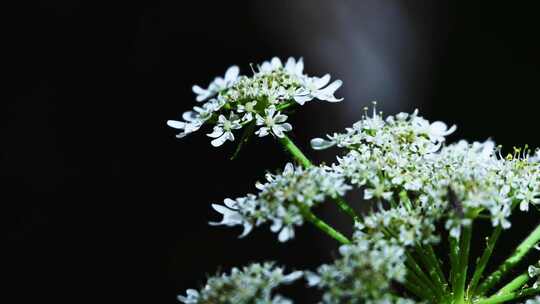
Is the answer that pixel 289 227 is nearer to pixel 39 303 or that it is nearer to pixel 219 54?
pixel 39 303

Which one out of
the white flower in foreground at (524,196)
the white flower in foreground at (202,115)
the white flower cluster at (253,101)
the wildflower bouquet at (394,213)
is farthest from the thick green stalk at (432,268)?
the white flower in foreground at (202,115)

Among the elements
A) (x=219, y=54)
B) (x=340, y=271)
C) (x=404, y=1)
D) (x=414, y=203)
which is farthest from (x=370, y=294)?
(x=404, y=1)

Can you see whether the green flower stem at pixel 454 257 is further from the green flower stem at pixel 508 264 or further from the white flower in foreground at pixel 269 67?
→ the white flower in foreground at pixel 269 67

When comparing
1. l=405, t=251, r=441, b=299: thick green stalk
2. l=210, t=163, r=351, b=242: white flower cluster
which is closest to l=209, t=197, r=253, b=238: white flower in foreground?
l=210, t=163, r=351, b=242: white flower cluster

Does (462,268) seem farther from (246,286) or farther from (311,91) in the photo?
(311,91)

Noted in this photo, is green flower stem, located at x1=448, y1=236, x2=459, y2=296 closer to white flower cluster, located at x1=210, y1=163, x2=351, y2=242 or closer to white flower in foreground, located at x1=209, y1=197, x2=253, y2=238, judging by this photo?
white flower cluster, located at x1=210, y1=163, x2=351, y2=242

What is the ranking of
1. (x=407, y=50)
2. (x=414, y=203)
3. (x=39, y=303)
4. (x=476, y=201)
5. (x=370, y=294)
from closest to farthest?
(x=370, y=294), (x=476, y=201), (x=414, y=203), (x=39, y=303), (x=407, y=50)

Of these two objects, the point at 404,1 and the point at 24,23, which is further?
the point at 404,1

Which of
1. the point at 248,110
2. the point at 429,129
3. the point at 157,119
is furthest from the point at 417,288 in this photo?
the point at 157,119
